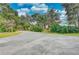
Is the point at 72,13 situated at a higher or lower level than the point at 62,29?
higher

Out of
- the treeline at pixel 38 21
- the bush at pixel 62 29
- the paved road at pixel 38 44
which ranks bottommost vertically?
the paved road at pixel 38 44

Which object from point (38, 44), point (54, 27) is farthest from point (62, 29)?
point (38, 44)

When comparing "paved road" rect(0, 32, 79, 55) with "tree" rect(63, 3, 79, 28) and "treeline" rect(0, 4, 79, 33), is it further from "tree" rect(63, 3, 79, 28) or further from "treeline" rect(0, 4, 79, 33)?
"tree" rect(63, 3, 79, 28)

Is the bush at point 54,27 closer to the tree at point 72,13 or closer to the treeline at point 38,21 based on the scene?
the treeline at point 38,21

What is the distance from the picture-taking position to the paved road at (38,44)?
339 cm

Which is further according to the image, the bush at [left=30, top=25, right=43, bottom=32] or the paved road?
the bush at [left=30, top=25, right=43, bottom=32]

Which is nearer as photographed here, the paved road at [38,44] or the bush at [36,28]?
the paved road at [38,44]

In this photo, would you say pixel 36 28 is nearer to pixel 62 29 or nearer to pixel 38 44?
pixel 38 44

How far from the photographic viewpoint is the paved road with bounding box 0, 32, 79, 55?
11.1 feet

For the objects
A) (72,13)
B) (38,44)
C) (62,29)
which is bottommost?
(38,44)

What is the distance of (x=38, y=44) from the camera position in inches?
136

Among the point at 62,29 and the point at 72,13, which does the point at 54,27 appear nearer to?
the point at 62,29

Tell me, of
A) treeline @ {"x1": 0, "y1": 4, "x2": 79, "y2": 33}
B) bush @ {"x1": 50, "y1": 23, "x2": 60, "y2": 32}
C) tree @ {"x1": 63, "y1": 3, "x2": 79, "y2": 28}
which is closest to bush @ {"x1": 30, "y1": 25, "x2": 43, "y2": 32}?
treeline @ {"x1": 0, "y1": 4, "x2": 79, "y2": 33}

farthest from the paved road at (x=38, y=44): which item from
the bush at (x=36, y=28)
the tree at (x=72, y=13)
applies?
the tree at (x=72, y=13)
